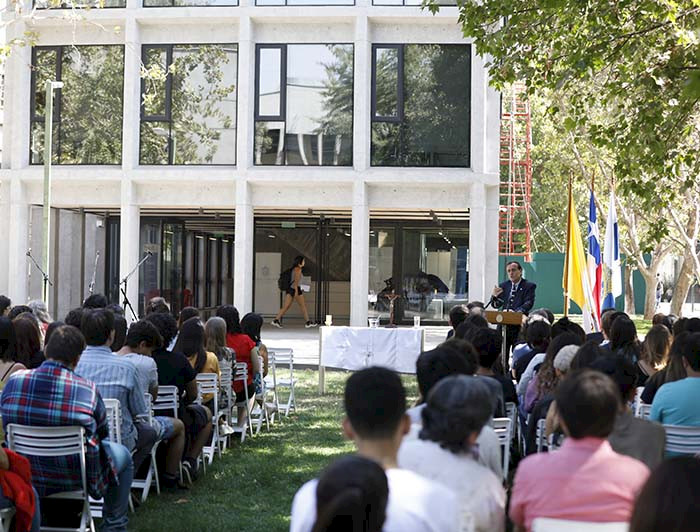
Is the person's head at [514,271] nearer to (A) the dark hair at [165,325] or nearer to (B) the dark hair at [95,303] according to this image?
(B) the dark hair at [95,303]

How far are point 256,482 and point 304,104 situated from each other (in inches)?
634

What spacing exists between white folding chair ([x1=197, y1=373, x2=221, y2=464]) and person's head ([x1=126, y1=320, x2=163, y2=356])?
970 millimetres

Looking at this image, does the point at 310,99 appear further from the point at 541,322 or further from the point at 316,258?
the point at 541,322

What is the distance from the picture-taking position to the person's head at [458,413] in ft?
13.0

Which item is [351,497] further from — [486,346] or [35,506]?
[486,346]

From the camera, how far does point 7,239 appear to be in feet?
80.1

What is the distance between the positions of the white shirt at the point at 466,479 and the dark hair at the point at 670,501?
4.62ft

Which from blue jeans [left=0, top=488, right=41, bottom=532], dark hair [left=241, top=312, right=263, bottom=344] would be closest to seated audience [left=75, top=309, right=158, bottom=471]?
blue jeans [left=0, top=488, right=41, bottom=532]

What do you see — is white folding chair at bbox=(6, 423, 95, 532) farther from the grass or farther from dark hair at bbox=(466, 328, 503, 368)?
dark hair at bbox=(466, 328, 503, 368)

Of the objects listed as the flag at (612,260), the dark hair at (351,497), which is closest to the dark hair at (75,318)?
the dark hair at (351,497)

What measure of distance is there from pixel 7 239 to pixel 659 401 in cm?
2087

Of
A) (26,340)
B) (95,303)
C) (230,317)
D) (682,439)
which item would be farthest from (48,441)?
(95,303)

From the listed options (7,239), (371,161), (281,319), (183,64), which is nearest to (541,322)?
(371,161)

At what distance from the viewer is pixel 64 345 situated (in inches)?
241
